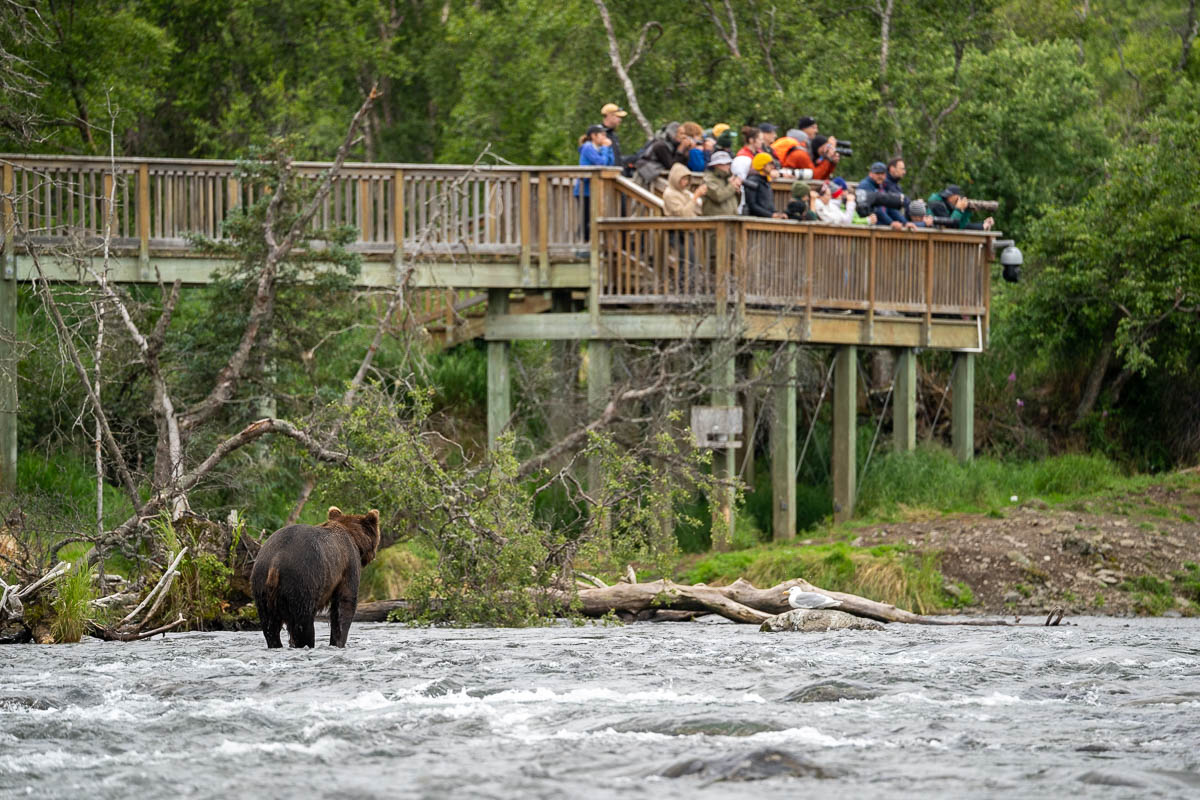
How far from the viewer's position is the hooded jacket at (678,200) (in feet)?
77.6

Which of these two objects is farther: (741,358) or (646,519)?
(741,358)

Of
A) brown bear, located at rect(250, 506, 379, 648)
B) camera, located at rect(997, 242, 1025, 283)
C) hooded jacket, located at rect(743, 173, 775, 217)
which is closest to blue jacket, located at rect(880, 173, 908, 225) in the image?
camera, located at rect(997, 242, 1025, 283)

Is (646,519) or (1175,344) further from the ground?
(1175,344)

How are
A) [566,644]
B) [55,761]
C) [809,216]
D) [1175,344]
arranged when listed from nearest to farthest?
[55,761] → [566,644] → [809,216] → [1175,344]

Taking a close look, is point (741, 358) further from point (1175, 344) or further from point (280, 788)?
point (280, 788)

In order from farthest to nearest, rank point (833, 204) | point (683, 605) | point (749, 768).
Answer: point (833, 204) → point (683, 605) → point (749, 768)

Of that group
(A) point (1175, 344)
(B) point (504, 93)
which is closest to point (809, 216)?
(A) point (1175, 344)

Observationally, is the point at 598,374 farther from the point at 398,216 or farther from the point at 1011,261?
the point at 1011,261

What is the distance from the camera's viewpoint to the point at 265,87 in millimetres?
37094

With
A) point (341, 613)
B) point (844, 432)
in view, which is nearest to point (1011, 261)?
point (844, 432)

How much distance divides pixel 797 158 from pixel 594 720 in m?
15.6

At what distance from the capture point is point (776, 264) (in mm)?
23891

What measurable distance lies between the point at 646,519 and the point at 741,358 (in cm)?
753

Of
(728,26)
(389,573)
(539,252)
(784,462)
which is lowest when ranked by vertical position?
(389,573)
